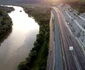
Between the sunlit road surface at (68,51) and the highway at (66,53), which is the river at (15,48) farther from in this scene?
the sunlit road surface at (68,51)

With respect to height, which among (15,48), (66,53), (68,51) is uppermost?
(68,51)

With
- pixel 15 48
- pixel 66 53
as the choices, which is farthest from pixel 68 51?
pixel 15 48

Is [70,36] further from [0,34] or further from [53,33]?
[0,34]

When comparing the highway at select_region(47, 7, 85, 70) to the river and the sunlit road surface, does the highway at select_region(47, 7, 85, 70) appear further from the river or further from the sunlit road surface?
the river

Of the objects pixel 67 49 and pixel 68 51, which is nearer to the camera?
pixel 68 51

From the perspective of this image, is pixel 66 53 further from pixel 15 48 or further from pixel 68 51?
pixel 15 48

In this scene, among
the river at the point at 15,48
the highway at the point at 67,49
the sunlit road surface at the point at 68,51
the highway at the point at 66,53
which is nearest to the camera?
the highway at the point at 67,49

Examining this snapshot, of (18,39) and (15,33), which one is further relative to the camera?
(15,33)

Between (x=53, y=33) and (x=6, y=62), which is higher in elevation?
(x=53, y=33)

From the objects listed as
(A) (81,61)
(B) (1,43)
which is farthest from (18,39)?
(A) (81,61)

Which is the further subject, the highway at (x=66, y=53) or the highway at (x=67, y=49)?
the highway at (x=66, y=53)

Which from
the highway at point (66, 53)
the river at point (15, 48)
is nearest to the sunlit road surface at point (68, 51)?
the highway at point (66, 53)
